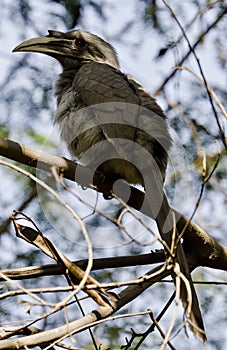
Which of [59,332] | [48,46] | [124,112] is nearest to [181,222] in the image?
[124,112]

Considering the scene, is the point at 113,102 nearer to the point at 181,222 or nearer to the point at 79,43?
the point at 181,222

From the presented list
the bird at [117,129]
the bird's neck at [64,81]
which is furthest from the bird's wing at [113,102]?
the bird's neck at [64,81]

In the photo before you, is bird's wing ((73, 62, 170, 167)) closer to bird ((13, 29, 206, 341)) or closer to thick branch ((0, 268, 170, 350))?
bird ((13, 29, 206, 341))

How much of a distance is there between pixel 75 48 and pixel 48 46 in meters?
0.24

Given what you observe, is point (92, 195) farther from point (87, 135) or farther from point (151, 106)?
point (151, 106)

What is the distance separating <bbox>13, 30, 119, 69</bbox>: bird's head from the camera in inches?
207

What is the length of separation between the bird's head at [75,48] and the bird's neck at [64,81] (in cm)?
12

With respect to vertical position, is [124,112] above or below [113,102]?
below

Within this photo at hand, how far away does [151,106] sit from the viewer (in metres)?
4.36

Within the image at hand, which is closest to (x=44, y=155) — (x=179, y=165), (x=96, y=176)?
(x=96, y=176)

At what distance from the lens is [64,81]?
16.6 ft

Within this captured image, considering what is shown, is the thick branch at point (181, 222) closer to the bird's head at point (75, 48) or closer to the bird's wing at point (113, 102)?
the bird's wing at point (113, 102)

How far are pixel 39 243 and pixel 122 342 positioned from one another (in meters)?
1.57

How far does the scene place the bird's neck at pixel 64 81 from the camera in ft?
16.1
